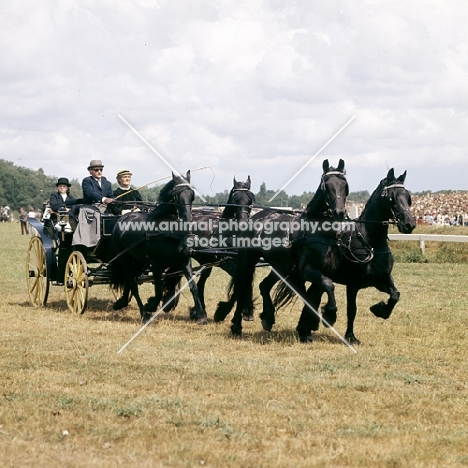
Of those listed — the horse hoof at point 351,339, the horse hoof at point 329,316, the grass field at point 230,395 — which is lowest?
the grass field at point 230,395

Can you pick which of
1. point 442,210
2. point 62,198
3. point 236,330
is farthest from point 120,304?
point 442,210

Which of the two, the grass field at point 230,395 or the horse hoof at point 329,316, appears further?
the horse hoof at point 329,316

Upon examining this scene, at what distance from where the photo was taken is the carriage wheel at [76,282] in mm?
13758

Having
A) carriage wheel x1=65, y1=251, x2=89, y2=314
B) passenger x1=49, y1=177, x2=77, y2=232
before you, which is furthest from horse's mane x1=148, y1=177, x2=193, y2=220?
passenger x1=49, y1=177, x2=77, y2=232

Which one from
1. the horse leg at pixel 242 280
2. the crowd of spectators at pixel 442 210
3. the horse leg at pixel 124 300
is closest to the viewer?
the horse leg at pixel 242 280

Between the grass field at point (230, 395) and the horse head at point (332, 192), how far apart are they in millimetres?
1716

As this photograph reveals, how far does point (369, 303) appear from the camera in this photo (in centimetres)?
1576

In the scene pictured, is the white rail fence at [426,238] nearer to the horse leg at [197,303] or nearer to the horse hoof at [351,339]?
the horse leg at [197,303]

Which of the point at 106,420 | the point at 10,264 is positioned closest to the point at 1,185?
the point at 10,264

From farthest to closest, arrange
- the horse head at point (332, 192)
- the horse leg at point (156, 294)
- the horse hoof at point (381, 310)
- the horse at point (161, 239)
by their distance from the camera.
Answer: the horse leg at point (156, 294) → the horse at point (161, 239) → the horse hoof at point (381, 310) → the horse head at point (332, 192)

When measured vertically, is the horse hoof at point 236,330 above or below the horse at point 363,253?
below

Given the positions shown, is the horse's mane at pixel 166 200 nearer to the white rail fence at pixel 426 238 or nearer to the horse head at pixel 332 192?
the horse head at pixel 332 192

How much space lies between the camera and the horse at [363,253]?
1039 centimetres

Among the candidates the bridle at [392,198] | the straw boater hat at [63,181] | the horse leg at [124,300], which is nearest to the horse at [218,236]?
the horse leg at [124,300]
